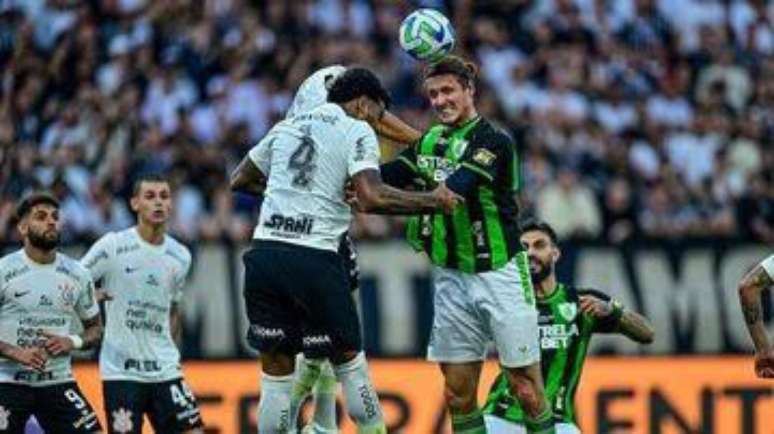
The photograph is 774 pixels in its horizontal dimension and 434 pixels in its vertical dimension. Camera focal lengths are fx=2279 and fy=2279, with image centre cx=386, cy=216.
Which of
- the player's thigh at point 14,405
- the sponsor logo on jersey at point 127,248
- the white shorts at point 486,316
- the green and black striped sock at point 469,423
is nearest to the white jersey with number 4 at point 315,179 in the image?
the white shorts at point 486,316

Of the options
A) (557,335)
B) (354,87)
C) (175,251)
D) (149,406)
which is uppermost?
(354,87)

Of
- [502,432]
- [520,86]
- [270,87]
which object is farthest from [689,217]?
[502,432]

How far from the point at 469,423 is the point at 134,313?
114 inches

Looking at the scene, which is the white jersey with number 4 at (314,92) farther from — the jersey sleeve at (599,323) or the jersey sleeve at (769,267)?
the jersey sleeve at (769,267)

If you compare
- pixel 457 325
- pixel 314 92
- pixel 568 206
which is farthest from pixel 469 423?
pixel 568 206

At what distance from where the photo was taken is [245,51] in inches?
861

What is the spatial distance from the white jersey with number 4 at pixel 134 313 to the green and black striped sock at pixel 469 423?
265 centimetres

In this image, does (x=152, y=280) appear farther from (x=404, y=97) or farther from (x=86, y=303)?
(x=404, y=97)

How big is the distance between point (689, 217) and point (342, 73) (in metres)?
8.50

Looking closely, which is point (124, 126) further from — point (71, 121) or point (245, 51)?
point (245, 51)

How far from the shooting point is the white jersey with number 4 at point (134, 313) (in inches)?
575

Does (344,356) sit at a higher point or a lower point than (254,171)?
lower

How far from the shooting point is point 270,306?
Result: 40.8ft

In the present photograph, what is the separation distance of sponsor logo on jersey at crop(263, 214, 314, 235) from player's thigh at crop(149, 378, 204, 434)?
2.63m
